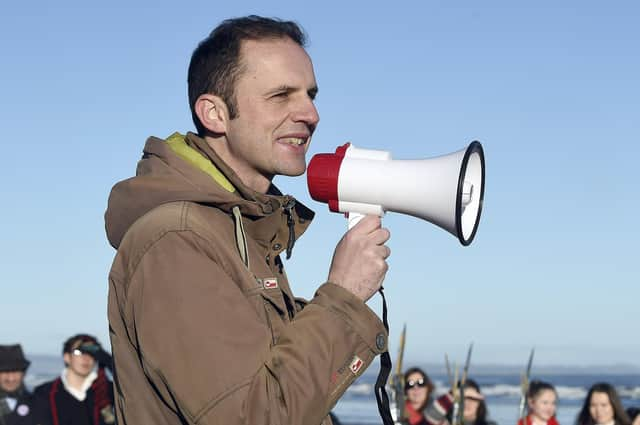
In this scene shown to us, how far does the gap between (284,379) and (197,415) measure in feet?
0.67

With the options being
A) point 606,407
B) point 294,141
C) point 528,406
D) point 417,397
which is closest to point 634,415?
point 606,407

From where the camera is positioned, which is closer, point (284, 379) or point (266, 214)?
point (284, 379)

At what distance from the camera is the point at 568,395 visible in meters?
53.7

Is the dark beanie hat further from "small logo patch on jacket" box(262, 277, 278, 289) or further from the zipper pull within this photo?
"small logo patch on jacket" box(262, 277, 278, 289)

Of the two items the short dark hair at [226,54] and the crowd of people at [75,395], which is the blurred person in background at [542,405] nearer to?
the crowd of people at [75,395]

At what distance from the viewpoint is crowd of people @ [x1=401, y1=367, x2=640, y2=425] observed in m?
8.94

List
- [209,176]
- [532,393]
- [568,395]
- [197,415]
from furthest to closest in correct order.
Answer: [568,395], [532,393], [209,176], [197,415]

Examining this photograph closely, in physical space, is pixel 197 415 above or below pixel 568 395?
above

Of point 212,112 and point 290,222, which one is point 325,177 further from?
point 212,112

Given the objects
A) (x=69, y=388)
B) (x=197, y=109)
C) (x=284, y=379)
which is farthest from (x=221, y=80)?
(x=69, y=388)

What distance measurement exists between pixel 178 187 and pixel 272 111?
0.39 meters

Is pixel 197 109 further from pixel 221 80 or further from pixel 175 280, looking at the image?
pixel 175 280

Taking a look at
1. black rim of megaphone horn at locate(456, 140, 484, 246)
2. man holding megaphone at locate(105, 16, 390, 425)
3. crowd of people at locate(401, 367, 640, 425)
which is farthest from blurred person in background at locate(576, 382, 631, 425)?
man holding megaphone at locate(105, 16, 390, 425)

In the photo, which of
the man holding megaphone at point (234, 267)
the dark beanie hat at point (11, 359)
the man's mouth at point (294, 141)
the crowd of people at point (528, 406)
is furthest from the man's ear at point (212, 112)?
the dark beanie hat at point (11, 359)
